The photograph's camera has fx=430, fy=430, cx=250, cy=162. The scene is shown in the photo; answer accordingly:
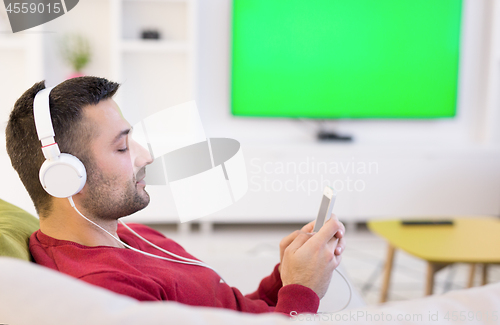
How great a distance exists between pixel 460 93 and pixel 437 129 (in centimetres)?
36

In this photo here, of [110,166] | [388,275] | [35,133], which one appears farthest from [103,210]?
[388,275]

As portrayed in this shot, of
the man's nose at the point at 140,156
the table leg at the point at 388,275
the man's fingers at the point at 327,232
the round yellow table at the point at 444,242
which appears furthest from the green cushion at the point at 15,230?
the table leg at the point at 388,275

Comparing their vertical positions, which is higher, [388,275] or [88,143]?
[88,143]

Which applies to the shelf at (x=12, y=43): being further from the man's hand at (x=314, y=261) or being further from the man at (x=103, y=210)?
the man's hand at (x=314, y=261)

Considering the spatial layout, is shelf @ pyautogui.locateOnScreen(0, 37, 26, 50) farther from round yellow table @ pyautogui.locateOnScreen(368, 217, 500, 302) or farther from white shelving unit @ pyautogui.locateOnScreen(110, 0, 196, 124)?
round yellow table @ pyautogui.locateOnScreen(368, 217, 500, 302)

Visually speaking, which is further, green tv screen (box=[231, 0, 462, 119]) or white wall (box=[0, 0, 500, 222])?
green tv screen (box=[231, 0, 462, 119])

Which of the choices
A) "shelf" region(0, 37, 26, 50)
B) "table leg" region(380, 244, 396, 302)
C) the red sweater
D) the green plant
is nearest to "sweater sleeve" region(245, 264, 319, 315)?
the red sweater

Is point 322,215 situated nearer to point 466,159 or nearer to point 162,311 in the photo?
point 162,311

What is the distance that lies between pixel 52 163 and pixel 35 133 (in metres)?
0.09

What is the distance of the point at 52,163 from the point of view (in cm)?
74

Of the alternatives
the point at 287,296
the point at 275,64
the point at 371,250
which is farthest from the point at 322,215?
the point at 275,64

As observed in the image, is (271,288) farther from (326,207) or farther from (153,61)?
(153,61)

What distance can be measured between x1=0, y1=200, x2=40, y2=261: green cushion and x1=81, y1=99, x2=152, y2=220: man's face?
132 millimetres

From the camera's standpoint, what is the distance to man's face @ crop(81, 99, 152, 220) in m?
0.83
